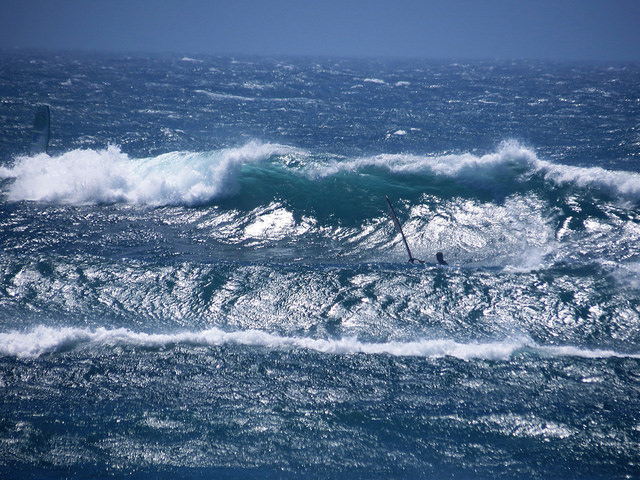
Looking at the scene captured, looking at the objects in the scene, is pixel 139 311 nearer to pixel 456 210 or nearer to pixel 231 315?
pixel 231 315

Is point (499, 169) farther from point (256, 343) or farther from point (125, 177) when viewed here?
point (125, 177)

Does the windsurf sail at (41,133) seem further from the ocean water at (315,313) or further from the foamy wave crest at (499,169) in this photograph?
the foamy wave crest at (499,169)

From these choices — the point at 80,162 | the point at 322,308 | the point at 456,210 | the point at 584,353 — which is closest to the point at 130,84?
the point at 80,162

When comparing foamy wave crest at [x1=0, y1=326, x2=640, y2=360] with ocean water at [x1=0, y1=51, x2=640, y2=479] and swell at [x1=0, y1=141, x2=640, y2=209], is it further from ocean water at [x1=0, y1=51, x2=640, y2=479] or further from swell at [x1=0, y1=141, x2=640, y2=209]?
swell at [x1=0, y1=141, x2=640, y2=209]

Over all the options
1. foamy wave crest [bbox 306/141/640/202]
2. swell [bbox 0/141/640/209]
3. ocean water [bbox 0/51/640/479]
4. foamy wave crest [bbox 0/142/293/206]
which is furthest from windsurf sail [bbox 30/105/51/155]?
foamy wave crest [bbox 306/141/640/202]

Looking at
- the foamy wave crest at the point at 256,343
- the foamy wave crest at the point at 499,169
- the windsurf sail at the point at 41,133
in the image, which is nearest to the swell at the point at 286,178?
the foamy wave crest at the point at 499,169

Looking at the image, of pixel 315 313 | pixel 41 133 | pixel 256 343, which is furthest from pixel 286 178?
pixel 41 133
